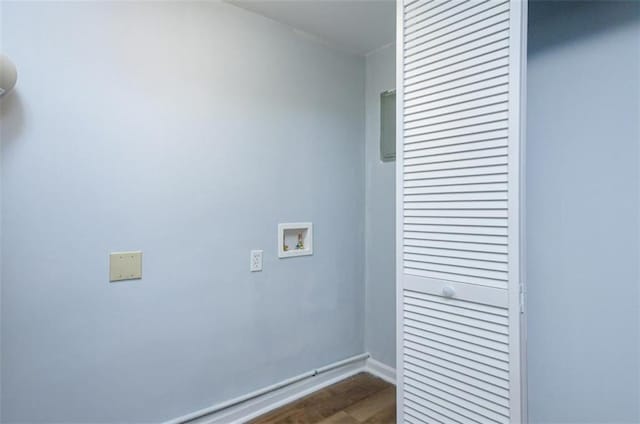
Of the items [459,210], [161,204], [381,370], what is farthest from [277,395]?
[459,210]

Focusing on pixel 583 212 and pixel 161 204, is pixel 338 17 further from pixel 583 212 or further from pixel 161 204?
pixel 583 212

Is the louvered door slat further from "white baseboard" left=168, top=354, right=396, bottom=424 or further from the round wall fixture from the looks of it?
"white baseboard" left=168, top=354, right=396, bottom=424

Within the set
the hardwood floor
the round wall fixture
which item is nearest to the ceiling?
the round wall fixture

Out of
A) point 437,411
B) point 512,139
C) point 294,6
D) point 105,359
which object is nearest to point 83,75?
point 294,6

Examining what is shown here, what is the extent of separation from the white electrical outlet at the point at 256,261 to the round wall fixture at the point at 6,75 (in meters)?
1.21

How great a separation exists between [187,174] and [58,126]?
0.53 meters

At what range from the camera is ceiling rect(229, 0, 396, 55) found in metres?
1.78

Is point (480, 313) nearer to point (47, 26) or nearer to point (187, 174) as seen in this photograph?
point (187, 174)

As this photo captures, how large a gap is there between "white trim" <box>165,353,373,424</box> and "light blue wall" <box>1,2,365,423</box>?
0.05 m

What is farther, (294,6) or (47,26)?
(294,6)

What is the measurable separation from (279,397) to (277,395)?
0.08 feet

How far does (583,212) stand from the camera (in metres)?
1.26

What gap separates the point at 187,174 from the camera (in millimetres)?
1640

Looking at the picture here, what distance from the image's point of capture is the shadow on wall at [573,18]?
1.17 meters
